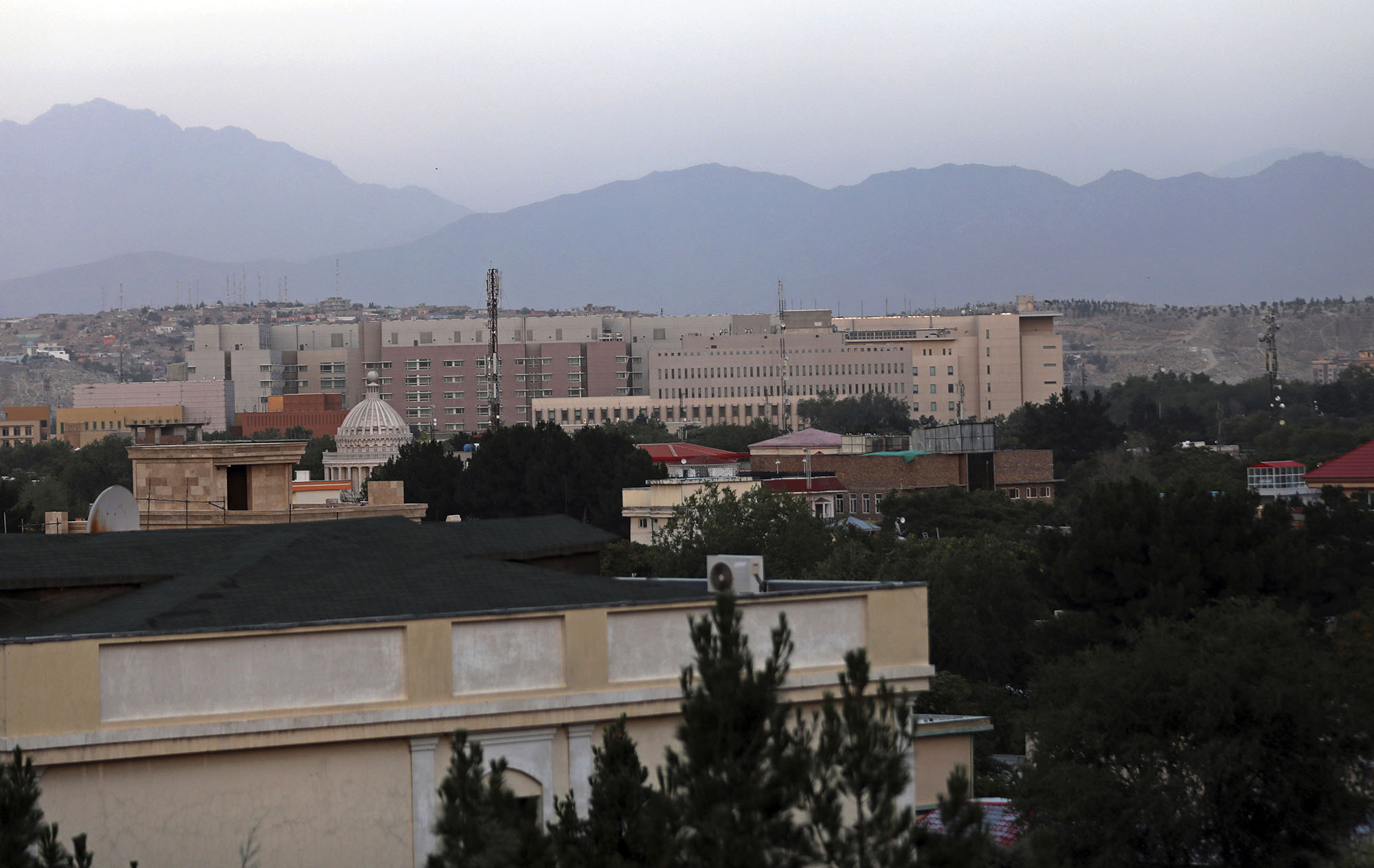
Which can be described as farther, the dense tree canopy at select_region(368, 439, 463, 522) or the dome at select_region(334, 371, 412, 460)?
the dome at select_region(334, 371, 412, 460)

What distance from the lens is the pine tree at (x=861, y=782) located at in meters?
9.37

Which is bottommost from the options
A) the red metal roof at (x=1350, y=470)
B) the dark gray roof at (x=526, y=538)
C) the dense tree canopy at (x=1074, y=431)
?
the red metal roof at (x=1350, y=470)

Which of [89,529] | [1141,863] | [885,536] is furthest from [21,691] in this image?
[885,536]

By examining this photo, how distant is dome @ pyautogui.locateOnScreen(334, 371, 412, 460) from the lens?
91.6 meters

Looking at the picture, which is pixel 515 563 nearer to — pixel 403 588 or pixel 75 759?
pixel 403 588

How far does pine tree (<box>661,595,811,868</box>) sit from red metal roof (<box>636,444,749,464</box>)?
276 ft

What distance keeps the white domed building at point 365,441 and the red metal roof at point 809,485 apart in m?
18.0

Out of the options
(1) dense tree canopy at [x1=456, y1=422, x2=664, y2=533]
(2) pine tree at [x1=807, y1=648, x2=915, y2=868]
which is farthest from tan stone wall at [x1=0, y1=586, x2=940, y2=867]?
(1) dense tree canopy at [x1=456, y1=422, x2=664, y2=533]

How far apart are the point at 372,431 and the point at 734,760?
85.1m

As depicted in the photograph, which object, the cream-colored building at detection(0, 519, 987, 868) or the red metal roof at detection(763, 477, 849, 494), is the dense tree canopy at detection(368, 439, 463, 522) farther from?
the cream-colored building at detection(0, 519, 987, 868)

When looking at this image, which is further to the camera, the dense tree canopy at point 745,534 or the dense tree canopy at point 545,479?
the dense tree canopy at point 545,479

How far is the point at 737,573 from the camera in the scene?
15156 millimetres

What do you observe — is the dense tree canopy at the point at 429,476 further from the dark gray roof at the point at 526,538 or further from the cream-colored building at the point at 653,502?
the dark gray roof at the point at 526,538

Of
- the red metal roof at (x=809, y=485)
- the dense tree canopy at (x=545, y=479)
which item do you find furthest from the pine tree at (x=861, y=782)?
the red metal roof at (x=809, y=485)
